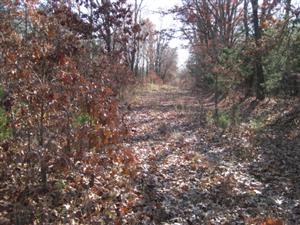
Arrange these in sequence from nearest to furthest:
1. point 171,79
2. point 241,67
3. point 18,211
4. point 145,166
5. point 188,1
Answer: point 18,211
point 145,166
point 241,67
point 188,1
point 171,79

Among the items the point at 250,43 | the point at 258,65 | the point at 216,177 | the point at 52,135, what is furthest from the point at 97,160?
the point at 258,65

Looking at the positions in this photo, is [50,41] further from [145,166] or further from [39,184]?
[145,166]

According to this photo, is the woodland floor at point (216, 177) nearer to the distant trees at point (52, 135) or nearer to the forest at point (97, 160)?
the forest at point (97, 160)

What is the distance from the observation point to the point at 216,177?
6980 millimetres

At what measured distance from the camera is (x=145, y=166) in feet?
24.5

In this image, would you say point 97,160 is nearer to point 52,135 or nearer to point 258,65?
point 52,135

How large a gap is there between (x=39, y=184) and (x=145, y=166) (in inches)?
102

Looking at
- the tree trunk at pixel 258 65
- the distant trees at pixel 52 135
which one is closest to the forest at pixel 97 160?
the distant trees at pixel 52 135

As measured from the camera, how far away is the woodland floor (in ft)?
18.0

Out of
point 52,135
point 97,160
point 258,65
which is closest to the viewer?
Result: point 52,135

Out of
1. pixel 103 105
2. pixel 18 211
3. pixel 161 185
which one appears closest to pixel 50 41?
pixel 103 105

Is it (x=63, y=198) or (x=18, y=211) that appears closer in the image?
(x=18, y=211)

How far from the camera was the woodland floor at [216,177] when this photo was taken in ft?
18.0

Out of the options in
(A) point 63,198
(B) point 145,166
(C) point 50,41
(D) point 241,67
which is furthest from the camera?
(D) point 241,67
